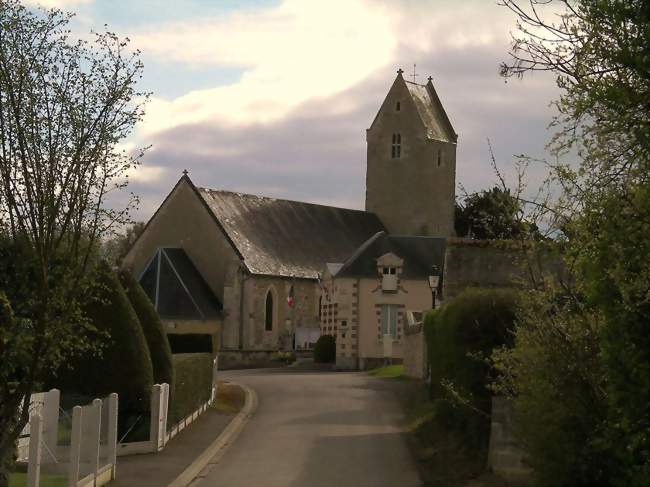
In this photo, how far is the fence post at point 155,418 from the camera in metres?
17.2

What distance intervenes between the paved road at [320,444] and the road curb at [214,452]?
16cm

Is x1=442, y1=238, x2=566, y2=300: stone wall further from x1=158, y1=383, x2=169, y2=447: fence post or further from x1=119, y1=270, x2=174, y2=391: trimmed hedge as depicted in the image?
x1=158, y1=383, x2=169, y2=447: fence post

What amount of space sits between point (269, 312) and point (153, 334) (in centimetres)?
3621

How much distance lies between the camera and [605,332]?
709 cm

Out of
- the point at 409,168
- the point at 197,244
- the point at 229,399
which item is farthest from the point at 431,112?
the point at 229,399

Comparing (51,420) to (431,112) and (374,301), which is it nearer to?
(374,301)

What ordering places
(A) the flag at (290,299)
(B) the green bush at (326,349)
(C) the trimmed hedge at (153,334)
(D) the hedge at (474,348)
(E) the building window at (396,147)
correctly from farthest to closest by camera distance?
1. (E) the building window at (396,147)
2. (A) the flag at (290,299)
3. (B) the green bush at (326,349)
4. (C) the trimmed hedge at (153,334)
5. (D) the hedge at (474,348)

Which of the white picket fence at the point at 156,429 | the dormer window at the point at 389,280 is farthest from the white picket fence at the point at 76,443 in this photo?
the dormer window at the point at 389,280

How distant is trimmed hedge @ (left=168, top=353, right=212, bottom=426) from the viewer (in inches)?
781

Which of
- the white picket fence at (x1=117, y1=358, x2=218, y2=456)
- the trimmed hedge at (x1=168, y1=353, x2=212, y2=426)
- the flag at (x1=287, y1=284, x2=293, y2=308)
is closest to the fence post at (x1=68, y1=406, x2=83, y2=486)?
the white picket fence at (x1=117, y1=358, x2=218, y2=456)

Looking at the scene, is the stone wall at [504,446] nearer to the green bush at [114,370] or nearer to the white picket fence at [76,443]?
the white picket fence at [76,443]

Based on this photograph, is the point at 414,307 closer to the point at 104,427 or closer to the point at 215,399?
the point at 215,399

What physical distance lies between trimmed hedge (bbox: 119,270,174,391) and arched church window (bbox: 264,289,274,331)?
35.1m

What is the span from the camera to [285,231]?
5981 centimetres
